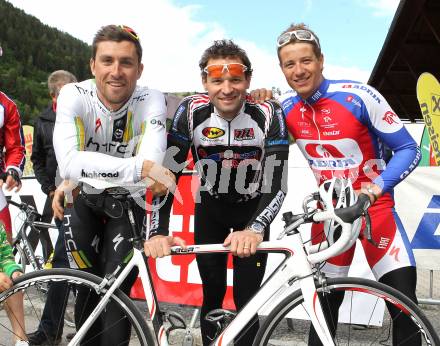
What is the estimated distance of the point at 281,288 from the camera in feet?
7.93

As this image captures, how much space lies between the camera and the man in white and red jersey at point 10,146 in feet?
12.7

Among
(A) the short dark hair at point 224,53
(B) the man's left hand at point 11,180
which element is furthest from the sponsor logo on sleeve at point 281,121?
(B) the man's left hand at point 11,180

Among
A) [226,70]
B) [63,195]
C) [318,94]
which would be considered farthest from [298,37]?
[63,195]

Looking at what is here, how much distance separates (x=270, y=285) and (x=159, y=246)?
0.59 m

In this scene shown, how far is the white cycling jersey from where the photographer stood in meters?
2.52

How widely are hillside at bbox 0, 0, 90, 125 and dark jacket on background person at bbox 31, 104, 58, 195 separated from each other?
135 ft

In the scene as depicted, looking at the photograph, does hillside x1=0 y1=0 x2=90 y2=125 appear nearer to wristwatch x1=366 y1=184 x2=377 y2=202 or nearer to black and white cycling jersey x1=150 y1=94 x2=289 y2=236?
black and white cycling jersey x1=150 y1=94 x2=289 y2=236

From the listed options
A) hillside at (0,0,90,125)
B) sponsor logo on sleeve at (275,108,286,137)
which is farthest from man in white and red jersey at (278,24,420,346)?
hillside at (0,0,90,125)

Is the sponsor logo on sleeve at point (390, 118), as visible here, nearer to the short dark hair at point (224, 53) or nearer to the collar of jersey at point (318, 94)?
the collar of jersey at point (318, 94)

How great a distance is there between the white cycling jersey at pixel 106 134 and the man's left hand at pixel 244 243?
0.58 m

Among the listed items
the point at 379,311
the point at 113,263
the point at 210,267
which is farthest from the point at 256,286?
the point at 379,311

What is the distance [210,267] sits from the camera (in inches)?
117

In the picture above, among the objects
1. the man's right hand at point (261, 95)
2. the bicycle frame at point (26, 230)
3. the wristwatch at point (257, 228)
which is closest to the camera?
the wristwatch at point (257, 228)

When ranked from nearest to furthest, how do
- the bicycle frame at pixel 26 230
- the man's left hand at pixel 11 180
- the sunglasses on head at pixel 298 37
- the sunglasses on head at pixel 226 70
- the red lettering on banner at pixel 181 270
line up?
the sunglasses on head at pixel 226 70, the sunglasses on head at pixel 298 37, the man's left hand at pixel 11 180, the red lettering on banner at pixel 181 270, the bicycle frame at pixel 26 230
